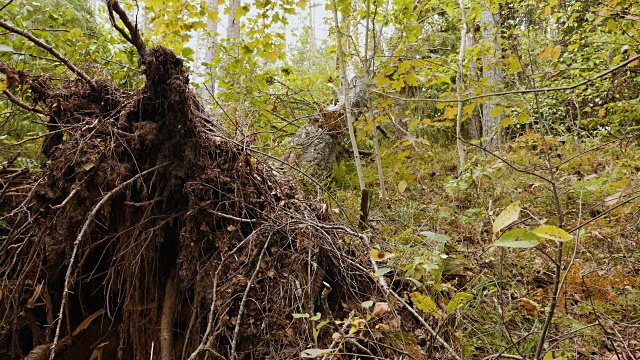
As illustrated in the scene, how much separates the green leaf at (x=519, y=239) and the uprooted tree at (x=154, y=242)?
1.06 metres

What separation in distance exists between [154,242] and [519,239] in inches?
78.0

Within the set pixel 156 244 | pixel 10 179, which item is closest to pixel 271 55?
pixel 156 244

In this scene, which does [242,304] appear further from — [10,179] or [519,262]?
[519,262]

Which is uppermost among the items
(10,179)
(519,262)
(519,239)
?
(10,179)

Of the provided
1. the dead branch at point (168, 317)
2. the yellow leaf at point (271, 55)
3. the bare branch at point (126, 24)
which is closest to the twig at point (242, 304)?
the dead branch at point (168, 317)

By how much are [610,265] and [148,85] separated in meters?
3.47

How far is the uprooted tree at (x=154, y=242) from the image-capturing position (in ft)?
6.25

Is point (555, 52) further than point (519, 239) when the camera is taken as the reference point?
Yes

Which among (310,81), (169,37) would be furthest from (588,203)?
(169,37)

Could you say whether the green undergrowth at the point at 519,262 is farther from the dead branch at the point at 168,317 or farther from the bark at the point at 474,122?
the bark at the point at 474,122

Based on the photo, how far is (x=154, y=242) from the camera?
7.06ft

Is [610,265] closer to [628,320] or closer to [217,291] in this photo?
[628,320]

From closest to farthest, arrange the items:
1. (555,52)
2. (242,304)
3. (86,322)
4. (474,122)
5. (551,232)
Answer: (551,232) → (242,304) → (555,52) → (86,322) → (474,122)

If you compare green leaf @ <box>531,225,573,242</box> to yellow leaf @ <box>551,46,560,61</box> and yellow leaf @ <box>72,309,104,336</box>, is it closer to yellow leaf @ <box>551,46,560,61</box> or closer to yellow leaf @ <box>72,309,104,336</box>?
yellow leaf @ <box>551,46,560,61</box>
